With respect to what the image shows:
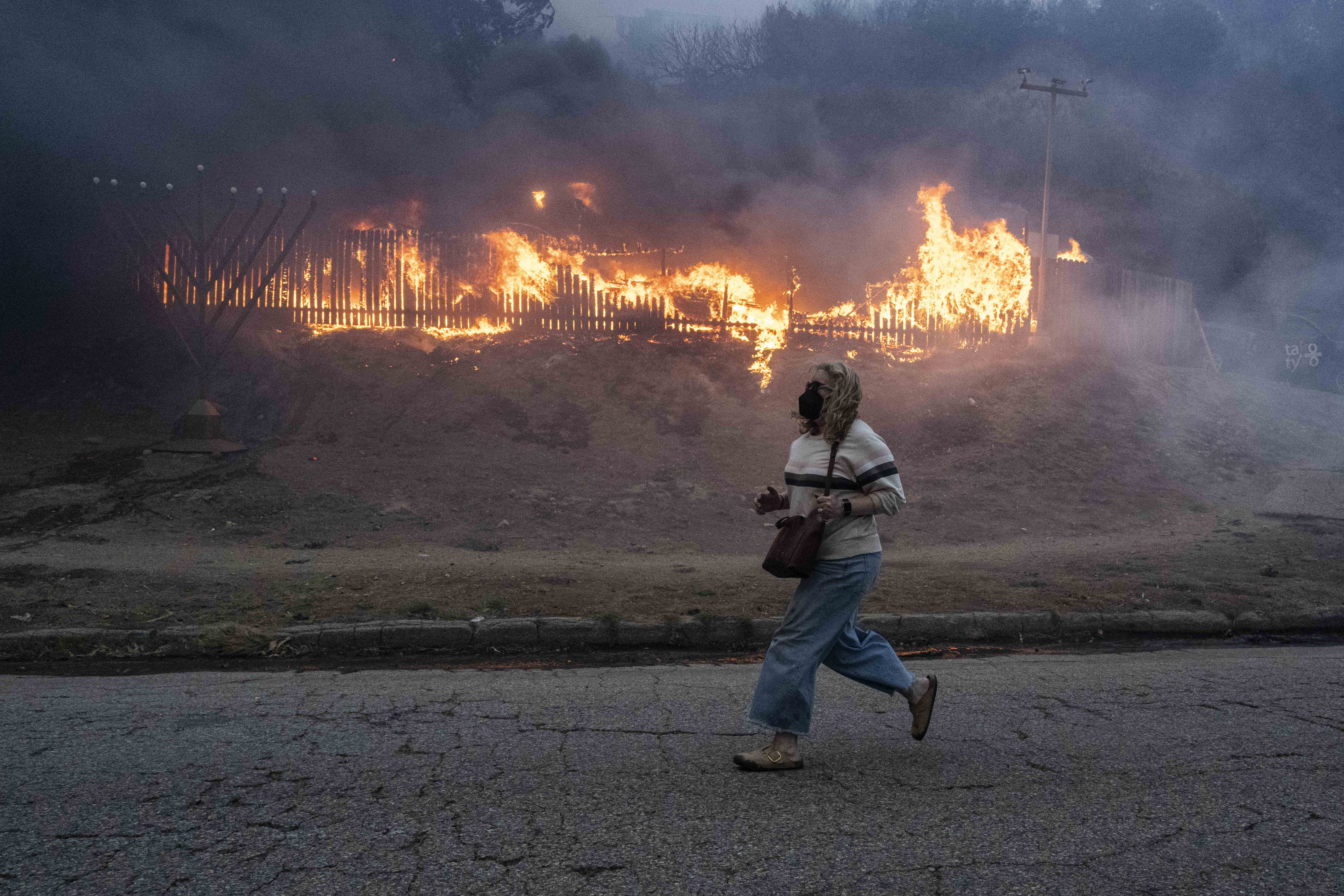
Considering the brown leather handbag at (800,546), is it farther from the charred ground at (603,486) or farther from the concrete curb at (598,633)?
the charred ground at (603,486)

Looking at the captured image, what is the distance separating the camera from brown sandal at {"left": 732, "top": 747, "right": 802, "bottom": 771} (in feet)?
11.9

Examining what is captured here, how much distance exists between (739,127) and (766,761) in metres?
26.3

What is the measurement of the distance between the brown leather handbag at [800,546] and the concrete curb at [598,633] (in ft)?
9.80

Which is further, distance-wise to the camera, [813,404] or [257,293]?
[257,293]

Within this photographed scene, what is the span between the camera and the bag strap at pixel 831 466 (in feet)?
11.9

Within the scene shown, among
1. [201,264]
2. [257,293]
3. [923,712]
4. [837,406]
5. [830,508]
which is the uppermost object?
[201,264]

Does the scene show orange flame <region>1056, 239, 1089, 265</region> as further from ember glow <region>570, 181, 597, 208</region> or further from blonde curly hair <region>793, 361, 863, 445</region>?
blonde curly hair <region>793, 361, 863, 445</region>

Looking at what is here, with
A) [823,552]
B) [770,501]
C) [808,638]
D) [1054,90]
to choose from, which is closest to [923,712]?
[808,638]

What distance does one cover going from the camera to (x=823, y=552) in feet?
12.1

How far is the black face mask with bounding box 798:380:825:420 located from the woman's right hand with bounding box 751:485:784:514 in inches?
12.4

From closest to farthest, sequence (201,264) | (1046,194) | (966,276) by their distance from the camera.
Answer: (201,264) < (966,276) < (1046,194)

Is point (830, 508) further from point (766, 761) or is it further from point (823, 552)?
point (766, 761)

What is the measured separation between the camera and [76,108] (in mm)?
17312

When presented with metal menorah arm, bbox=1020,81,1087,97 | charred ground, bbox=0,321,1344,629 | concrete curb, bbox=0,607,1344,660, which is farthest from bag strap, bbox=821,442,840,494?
metal menorah arm, bbox=1020,81,1087,97
